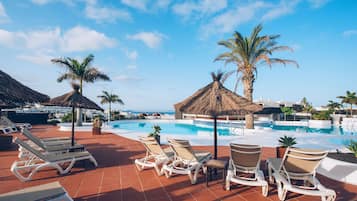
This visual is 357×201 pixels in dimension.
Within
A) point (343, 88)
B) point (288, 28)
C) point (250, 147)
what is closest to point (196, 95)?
point (250, 147)

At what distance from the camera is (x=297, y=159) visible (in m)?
3.55

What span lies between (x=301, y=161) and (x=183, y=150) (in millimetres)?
2441

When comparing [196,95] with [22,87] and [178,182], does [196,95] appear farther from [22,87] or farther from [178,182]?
[22,87]

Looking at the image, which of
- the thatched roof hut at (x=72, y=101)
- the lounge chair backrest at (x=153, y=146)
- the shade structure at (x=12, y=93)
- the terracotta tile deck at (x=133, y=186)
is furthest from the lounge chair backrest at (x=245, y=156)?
the thatched roof hut at (x=72, y=101)

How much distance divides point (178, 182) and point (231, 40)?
11709 mm

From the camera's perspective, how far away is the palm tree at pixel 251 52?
42.3 ft

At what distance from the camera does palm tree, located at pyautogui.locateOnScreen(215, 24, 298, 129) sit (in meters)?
12.9

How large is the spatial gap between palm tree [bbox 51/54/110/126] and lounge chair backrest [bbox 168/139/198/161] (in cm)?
1300

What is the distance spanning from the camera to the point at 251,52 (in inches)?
517

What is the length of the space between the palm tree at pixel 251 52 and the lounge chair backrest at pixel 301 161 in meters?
10.2

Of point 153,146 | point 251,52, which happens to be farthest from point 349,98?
point 153,146

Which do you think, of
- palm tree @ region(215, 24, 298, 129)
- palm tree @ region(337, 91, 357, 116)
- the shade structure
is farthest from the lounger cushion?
palm tree @ region(337, 91, 357, 116)

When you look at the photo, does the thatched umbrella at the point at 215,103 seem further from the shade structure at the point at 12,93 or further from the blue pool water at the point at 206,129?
the blue pool water at the point at 206,129

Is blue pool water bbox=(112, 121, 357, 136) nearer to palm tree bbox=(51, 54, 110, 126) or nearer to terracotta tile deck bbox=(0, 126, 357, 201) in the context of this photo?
palm tree bbox=(51, 54, 110, 126)
